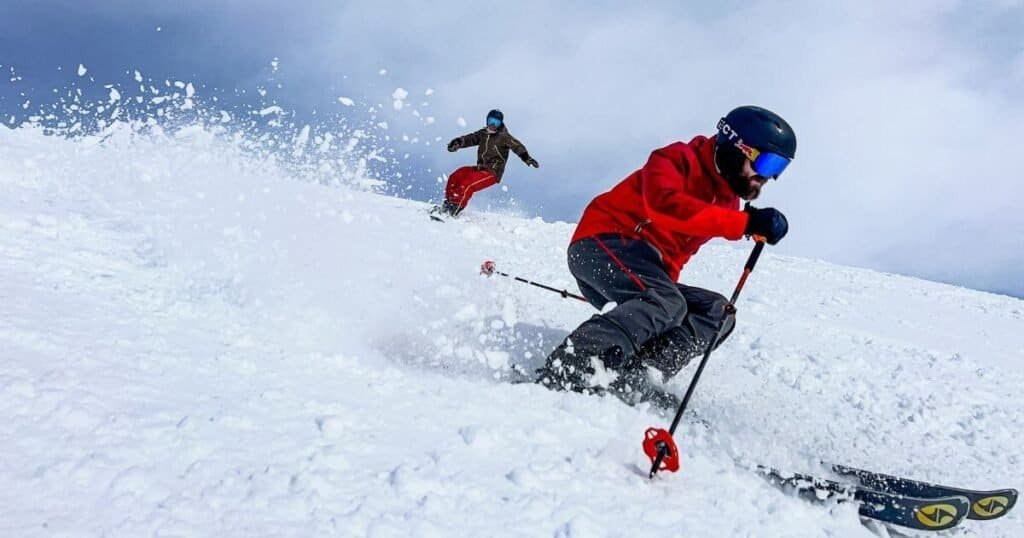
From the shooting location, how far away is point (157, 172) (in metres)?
7.64

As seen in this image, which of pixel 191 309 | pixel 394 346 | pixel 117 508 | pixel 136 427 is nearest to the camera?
pixel 117 508

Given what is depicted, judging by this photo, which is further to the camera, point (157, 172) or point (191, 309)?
point (157, 172)

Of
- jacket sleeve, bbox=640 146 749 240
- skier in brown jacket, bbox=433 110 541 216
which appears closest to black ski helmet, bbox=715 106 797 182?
jacket sleeve, bbox=640 146 749 240

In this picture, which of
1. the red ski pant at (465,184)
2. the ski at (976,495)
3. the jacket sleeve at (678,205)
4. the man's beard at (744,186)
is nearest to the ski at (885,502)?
the ski at (976,495)

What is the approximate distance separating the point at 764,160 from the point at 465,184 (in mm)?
8638

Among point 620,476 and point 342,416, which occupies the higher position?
point 620,476

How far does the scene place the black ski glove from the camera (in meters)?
3.37

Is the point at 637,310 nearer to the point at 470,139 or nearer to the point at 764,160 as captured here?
the point at 764,160

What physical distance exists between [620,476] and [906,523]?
4.38 ft

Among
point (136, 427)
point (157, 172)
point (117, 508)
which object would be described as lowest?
point (117, 508)

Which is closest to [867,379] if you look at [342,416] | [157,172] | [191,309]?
[342,416]

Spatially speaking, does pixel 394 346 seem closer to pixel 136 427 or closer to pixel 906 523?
pixel 136 427

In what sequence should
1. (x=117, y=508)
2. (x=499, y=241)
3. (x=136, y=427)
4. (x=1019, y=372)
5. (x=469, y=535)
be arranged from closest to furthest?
(x=117, y=508) < (x=469, y=535) < (x=136, y=427) < (x=1019, y=372) < (x=499, y=241)

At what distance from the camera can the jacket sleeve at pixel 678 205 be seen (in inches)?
137
